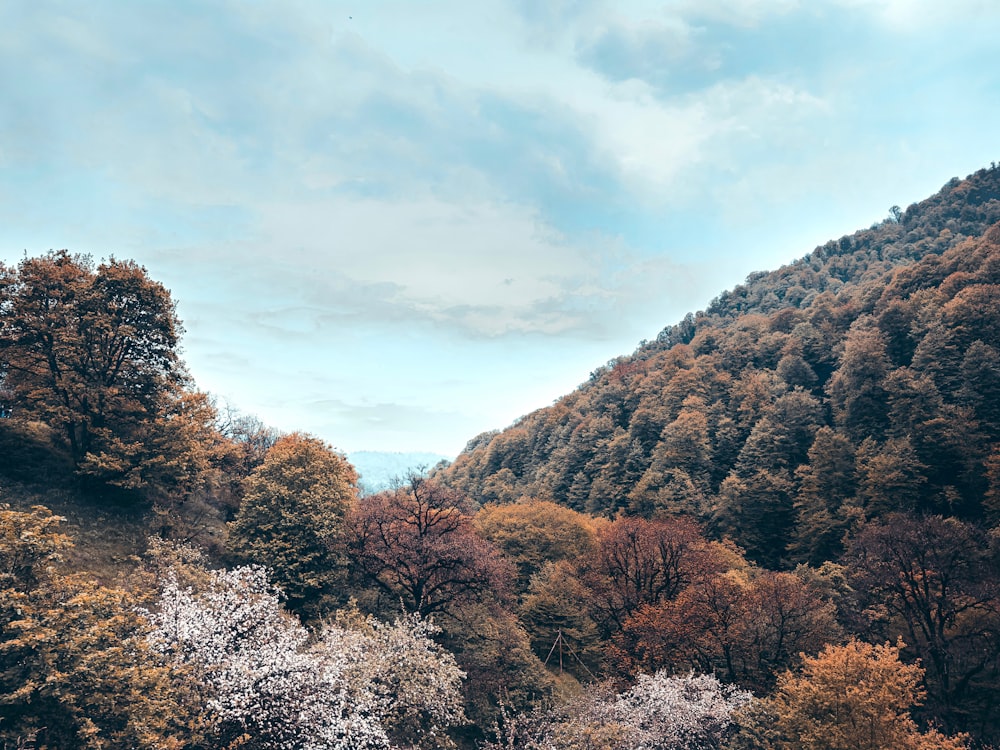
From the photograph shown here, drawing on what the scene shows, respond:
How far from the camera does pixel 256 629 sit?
22938 millimetres

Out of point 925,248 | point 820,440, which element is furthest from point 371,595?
point 925,248

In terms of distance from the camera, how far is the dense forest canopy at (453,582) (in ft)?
65.0

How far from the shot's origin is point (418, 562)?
3403cm

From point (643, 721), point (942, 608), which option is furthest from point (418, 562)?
point (942, 608)

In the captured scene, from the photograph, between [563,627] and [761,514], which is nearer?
[563,627]

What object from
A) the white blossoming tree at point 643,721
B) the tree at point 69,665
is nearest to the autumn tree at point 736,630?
the white blossoming tree at point 643,721

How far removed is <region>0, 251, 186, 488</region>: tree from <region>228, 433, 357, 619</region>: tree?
22.7ft

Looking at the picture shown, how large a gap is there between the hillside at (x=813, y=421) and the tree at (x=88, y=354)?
171 ft

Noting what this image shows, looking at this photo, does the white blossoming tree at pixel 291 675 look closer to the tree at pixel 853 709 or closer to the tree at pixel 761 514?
the tree at pixel 853 709

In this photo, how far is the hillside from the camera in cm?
4875

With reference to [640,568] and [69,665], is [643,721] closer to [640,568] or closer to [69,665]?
[640,568]

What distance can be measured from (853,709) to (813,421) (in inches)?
1944

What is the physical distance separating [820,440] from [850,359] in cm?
990

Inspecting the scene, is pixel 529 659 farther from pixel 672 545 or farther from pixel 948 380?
pixel 948 380
